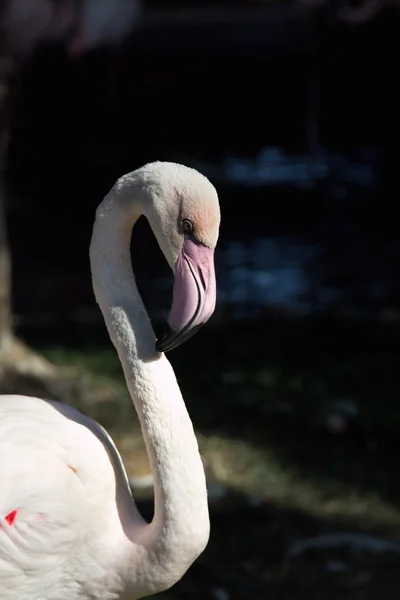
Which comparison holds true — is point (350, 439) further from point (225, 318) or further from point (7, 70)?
point (7, 70)

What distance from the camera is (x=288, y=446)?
14.9 feet

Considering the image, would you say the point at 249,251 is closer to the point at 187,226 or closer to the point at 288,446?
the point at 288,446

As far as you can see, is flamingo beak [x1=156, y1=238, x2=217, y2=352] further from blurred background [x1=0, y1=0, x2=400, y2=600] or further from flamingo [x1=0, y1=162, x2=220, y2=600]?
blurred background [x1=0, y1=0, x2=400, y2=600]

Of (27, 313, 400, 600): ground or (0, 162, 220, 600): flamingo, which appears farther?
(27, 313, 400, 600): ground

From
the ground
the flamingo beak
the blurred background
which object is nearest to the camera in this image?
the flamingo beak

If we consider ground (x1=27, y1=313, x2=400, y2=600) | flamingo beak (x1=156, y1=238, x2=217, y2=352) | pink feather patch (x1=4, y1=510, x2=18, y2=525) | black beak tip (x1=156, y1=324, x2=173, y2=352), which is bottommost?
ground (x1=27, y1=313, x2=400, y2=600)

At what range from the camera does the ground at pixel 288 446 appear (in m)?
3.61

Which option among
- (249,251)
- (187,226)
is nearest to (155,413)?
(187,226)

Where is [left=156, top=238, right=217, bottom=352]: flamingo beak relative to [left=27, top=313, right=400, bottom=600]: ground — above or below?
above

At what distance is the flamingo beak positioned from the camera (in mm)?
2387

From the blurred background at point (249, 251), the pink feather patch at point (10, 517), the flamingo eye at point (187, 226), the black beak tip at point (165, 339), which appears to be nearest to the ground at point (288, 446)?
the blurred background at point (249, 251)

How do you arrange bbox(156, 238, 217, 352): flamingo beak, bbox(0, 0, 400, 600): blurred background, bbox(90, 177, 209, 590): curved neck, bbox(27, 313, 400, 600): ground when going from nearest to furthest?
1. bbox(156, 238, 217, 352): flamingo beak
2. bbox(90, 177, 209, 590): curved neck
3. bbox(27, 313, 400, 600): ground
4. bbox(0, 0, 400, 600): blurred background

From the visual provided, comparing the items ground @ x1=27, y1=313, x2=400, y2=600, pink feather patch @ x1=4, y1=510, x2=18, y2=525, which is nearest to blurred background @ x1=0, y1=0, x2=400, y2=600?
ground @ x1=27, y1=313, x2=400, y2=600

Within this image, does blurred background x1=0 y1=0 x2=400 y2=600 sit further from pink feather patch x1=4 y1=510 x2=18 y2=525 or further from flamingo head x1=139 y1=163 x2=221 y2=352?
flamingo head x1=139 y1=163 x2=221 y2=352
